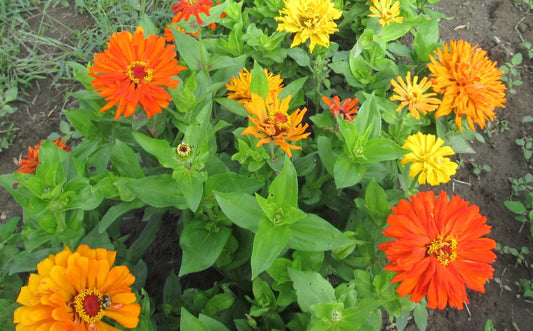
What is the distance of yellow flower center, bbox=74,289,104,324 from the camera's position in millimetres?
1122

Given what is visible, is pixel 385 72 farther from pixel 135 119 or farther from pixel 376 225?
pixel 135 119

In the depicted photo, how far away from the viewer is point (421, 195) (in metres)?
1.21

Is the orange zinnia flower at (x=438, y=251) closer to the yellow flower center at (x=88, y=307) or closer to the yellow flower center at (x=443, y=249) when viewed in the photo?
the yellow flower center at (x=443, y=249)

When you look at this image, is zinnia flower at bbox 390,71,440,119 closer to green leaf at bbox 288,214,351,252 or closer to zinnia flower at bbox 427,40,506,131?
zinnia flower at bbox 427,40,506,131

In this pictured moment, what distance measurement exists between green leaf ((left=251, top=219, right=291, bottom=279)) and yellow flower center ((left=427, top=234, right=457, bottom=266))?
1.45 feet

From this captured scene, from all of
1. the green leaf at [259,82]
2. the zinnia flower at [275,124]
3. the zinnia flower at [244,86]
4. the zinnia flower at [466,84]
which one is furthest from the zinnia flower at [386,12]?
the zinnia flower at [275,124]

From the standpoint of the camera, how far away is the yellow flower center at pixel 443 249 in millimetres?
1127

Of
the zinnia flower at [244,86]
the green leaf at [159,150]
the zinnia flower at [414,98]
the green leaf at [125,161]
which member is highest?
the zinnia flower at [414,98]

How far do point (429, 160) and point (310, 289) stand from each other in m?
0.74

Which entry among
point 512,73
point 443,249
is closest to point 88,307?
point 443,249

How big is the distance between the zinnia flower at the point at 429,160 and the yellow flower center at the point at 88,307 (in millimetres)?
1257

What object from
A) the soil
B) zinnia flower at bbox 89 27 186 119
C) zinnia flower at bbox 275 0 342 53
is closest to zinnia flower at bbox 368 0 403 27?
zinnia flower at bbox 275 0 342 53

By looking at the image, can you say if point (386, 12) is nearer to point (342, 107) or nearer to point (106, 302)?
point (342, 107)

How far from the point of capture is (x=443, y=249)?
114 cm
